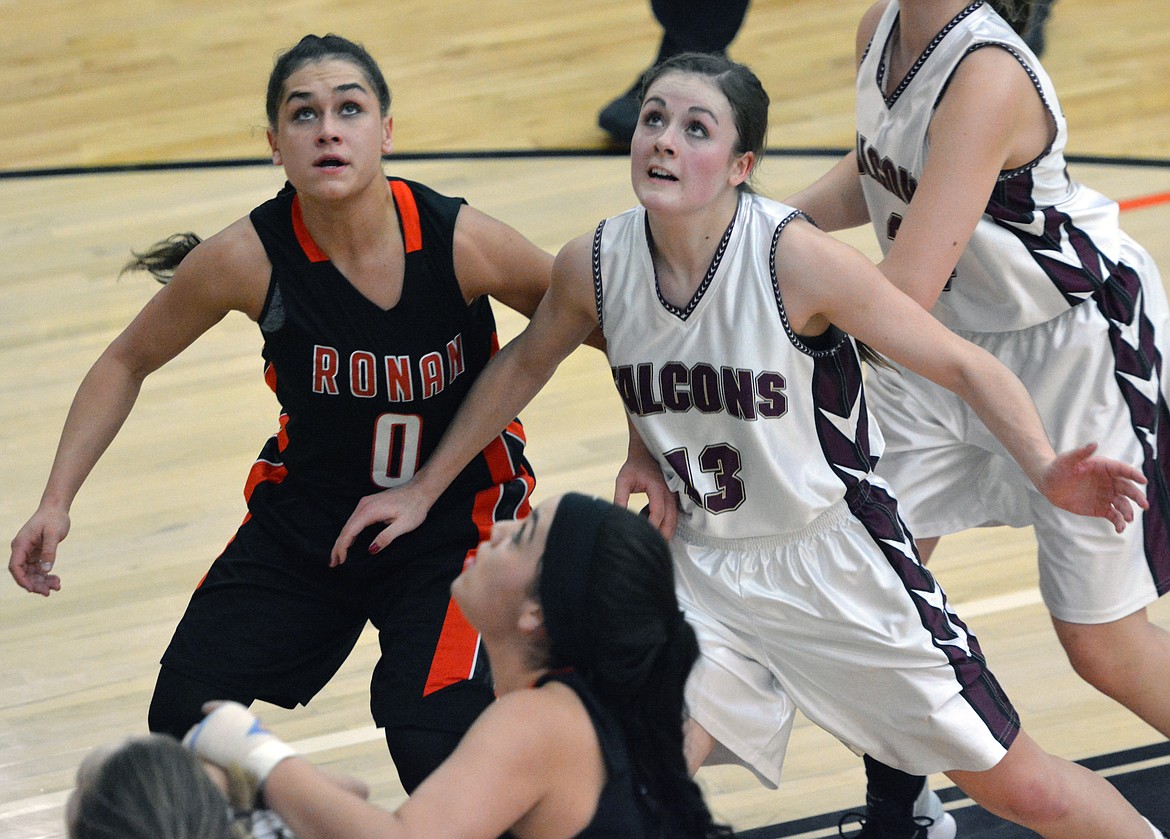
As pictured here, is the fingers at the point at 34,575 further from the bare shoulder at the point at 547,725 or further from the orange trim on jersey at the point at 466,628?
the bare shoulder at the point at 547,725

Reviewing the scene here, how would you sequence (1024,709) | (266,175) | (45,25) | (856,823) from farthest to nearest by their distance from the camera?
(45,25) → (266,175) → (1024,709) → (856,823)

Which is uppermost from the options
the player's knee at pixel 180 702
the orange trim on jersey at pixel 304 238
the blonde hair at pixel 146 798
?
the orange trim on jersey at pixel 304 238

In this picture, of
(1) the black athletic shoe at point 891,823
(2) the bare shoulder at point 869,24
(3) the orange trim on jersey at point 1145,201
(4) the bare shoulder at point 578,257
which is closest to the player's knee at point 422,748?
(4) the bare shoulder at point 578,257

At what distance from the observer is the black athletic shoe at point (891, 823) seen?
3066 mm

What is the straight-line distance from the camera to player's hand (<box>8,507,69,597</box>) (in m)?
2.84

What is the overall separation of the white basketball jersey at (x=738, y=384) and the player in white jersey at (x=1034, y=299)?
235mm

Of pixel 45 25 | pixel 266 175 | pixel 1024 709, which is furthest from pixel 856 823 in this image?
pixel 45 25

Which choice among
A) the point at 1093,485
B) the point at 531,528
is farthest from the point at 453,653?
the point at 1093,485

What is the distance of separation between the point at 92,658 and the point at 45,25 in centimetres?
515

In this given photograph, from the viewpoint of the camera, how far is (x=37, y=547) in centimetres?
287

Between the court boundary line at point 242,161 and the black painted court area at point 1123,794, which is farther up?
the court boundary line at point 242,161

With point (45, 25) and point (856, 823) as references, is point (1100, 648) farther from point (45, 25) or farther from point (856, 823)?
point (45, 25)

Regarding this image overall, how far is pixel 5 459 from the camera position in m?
4.72

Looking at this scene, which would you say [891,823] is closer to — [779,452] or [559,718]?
[779,452]
